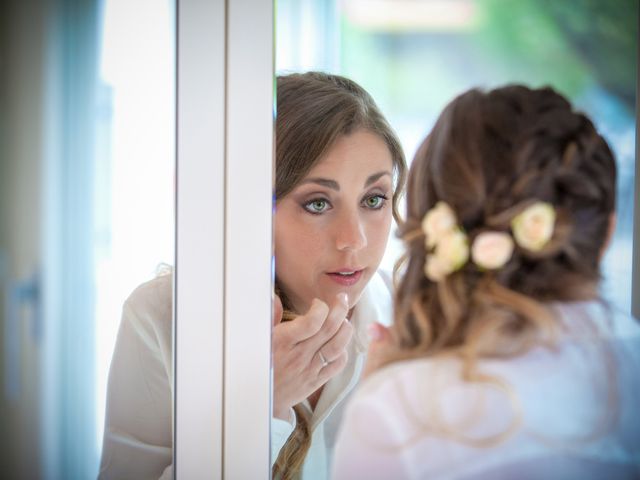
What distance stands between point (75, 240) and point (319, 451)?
66cm

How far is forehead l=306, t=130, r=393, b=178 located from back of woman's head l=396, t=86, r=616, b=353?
0.12 meters

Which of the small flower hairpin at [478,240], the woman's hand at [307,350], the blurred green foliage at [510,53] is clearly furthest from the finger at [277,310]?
the blurred green foliage at [510,53]

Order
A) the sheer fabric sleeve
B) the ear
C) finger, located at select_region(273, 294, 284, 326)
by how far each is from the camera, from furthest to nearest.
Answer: finger, located at select_region(273, 294, 284, 326) < the ear < the sheer fabric sleeve

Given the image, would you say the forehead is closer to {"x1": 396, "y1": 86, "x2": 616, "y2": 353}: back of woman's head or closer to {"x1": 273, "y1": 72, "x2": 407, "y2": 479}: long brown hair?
{"x1": 273, "y1": 72, "x2": 407, "y2": 479}: long brown hair

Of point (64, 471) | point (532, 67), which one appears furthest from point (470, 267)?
point (64, 471)

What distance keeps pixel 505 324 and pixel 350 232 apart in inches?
12.9

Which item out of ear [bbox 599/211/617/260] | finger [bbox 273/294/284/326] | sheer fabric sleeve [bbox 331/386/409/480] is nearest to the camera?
sheer fabric sleeve [bbox 331/386/409/480]

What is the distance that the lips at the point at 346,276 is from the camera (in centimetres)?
115

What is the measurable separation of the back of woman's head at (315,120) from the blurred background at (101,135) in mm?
24

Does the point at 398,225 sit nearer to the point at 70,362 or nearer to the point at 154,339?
the point at 154,339

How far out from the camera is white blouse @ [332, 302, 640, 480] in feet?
3.19

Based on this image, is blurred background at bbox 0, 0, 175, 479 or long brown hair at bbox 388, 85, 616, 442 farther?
blurred background at bbox 0, 0, 175, 479

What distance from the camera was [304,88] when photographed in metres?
1.15

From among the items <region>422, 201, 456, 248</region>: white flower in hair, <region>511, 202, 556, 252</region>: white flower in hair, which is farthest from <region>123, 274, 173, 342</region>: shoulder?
<region>511, 202, 556, 252</region>: white flower in hair
